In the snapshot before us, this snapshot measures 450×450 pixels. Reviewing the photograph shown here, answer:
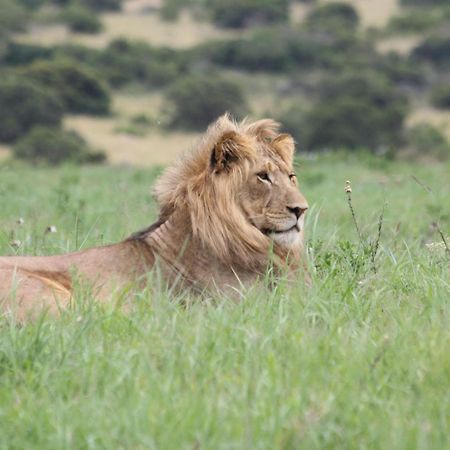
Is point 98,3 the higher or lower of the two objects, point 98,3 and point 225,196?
the lower

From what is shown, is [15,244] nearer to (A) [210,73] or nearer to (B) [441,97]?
(B) [441,97]

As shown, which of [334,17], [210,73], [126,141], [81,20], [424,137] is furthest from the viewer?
[334,17]

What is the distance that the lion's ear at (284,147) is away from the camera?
4.89m

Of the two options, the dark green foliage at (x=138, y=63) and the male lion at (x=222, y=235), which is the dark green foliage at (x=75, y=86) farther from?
the male lion at (x=222, y=235)

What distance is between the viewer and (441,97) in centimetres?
4056

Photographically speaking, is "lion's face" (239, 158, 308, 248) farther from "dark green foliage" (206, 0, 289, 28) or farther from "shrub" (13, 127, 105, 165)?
"dark green foliage" (206, 0, 289, 28)

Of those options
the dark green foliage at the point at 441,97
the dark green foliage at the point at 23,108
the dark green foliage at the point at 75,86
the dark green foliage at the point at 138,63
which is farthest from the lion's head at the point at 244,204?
the dark green foliage at the point at 138,63

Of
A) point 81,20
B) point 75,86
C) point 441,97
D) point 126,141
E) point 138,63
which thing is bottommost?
point 126,141

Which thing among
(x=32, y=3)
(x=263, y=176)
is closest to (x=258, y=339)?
(x=263, y=176)

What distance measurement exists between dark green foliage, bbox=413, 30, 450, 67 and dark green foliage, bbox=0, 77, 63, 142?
17848mm

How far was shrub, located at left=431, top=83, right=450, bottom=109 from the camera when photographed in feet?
133

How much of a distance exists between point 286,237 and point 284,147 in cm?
40

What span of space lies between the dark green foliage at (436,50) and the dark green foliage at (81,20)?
1311cm

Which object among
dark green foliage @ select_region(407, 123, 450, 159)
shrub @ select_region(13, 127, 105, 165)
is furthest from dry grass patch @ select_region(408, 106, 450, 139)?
shrub @ select_region(13, 127, 105, 165)
